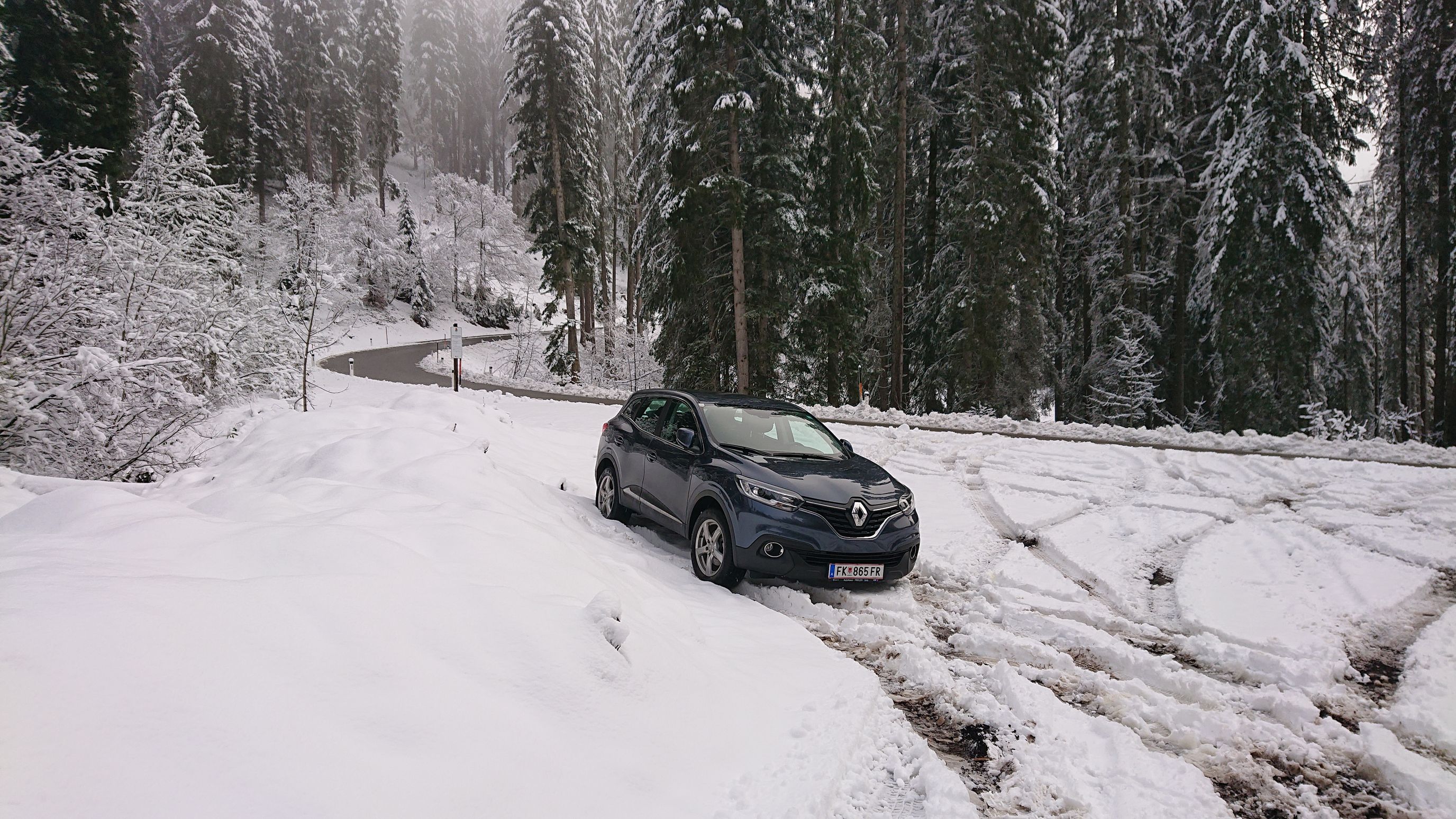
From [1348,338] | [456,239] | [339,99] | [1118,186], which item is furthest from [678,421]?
[339,99]

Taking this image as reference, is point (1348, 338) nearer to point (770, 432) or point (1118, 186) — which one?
point (1118, 186)

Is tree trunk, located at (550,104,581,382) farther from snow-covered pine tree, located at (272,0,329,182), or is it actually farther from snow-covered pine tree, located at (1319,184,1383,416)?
snow-covered pine tree, located at (272,0,329,182)

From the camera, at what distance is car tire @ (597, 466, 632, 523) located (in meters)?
8.02

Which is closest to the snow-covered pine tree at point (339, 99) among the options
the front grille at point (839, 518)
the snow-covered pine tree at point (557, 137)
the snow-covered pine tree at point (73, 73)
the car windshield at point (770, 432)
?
the snow-covered pine tree at point (73, 73)

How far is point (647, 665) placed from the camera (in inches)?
155

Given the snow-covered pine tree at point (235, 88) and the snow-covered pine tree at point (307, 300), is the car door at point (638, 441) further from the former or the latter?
the snow-covered pine tree at point (235, 88)

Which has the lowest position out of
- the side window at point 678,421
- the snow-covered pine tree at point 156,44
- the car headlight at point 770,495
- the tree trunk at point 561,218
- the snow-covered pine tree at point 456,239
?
the car headlight at point 770,495

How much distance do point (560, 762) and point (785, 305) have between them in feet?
55.2

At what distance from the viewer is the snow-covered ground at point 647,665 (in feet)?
7.68

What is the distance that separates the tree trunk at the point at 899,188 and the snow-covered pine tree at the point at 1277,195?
8.15m

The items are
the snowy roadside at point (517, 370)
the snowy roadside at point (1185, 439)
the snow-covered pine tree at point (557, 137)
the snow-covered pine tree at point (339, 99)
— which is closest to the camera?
the snowy roadside at point (1185, 439)

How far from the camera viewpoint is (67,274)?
25.4ft

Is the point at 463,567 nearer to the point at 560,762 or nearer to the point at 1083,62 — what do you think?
the point at 560,762

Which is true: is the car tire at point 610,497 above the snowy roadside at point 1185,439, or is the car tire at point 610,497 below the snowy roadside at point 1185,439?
below
